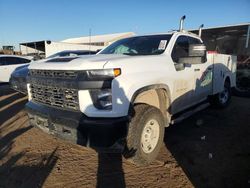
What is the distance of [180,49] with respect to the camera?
15.0ft

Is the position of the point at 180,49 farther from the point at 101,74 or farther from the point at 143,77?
the point at 101,74

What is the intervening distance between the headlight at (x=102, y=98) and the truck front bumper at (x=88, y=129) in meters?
0.16

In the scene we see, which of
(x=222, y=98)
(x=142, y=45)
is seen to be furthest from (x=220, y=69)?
(x=142, y=45)

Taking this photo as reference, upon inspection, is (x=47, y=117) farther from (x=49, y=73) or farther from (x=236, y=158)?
(x=236, y=158)

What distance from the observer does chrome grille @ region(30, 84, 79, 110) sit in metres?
3.12

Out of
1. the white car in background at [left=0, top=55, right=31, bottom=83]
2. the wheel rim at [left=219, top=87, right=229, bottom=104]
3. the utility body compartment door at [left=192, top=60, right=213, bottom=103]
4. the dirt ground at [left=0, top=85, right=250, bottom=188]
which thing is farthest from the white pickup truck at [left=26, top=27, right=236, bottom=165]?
the white car in background at [left=0, top=55, right=31, bottom=83]

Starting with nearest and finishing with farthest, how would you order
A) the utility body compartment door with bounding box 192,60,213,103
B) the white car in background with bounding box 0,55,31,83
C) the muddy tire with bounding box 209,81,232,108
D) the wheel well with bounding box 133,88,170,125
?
1. the wheel well with bounding box 133,88,170,125
2. the utility body compartment door with bounding box 192,60,213,103
3. the muddy tire with bounding box 209,81,232,108
4. the white car in background with bounding box 0,55,31,83

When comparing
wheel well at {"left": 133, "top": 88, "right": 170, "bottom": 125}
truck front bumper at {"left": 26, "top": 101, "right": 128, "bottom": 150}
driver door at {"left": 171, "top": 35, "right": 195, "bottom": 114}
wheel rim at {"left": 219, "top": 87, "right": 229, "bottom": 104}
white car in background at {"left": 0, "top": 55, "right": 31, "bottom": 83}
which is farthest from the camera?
white car in background at {"left": 0, "top": 55, "right": 31, "bottom": 83}

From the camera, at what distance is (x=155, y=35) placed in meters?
4.68

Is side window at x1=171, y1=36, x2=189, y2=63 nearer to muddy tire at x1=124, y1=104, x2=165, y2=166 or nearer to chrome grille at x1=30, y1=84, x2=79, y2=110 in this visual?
muddy tire at x1=124, y1=104, x2=165, y2=166

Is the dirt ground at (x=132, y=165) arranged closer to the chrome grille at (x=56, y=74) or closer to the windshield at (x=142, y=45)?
the chrome grille at (x=56, y=74)

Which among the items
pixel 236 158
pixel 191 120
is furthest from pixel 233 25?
pixel 236 158

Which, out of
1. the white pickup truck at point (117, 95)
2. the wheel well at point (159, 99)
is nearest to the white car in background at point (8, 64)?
the white pickup truck at point (117, 95)

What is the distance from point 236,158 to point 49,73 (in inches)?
124
